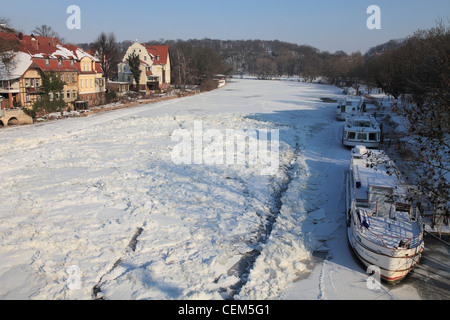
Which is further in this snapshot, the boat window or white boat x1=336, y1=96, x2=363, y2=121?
white boat x1=336, y1=96, x2=363, y2=121

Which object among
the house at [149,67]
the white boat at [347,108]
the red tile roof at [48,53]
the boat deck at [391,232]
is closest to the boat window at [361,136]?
the white boat at [347,108]

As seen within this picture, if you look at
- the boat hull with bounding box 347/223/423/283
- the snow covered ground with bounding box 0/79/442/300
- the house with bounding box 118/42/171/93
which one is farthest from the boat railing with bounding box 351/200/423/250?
the house with bounding box 118/42/171/93

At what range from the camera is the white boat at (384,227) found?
8.52 meters

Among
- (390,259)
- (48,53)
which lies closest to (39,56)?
(48,53)

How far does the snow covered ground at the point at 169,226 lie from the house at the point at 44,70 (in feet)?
44.0

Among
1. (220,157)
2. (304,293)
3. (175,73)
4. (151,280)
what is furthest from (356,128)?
(175,73)

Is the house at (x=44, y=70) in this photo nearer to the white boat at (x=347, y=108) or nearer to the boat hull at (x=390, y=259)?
the white boat at (x=347, y=108)

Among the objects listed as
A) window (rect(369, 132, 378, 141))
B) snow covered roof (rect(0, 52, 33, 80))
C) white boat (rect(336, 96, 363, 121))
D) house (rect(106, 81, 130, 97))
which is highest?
snow covered roof (rect(0, 52, 33, 80))

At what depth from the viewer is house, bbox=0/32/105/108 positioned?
32.0 metres

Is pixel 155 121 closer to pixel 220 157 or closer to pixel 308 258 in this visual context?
pixel 220 157

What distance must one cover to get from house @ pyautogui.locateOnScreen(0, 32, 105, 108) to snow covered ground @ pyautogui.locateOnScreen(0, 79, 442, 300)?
529 inches

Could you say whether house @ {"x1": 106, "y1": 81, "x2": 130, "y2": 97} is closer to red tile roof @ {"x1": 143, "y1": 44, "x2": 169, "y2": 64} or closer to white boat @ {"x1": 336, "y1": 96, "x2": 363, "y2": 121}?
red tile roof @ {"x1": 143, "y1": 44, "x2": 169, "y2": 64}

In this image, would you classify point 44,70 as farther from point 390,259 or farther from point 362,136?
point 390,259

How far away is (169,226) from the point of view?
11.3 meters
